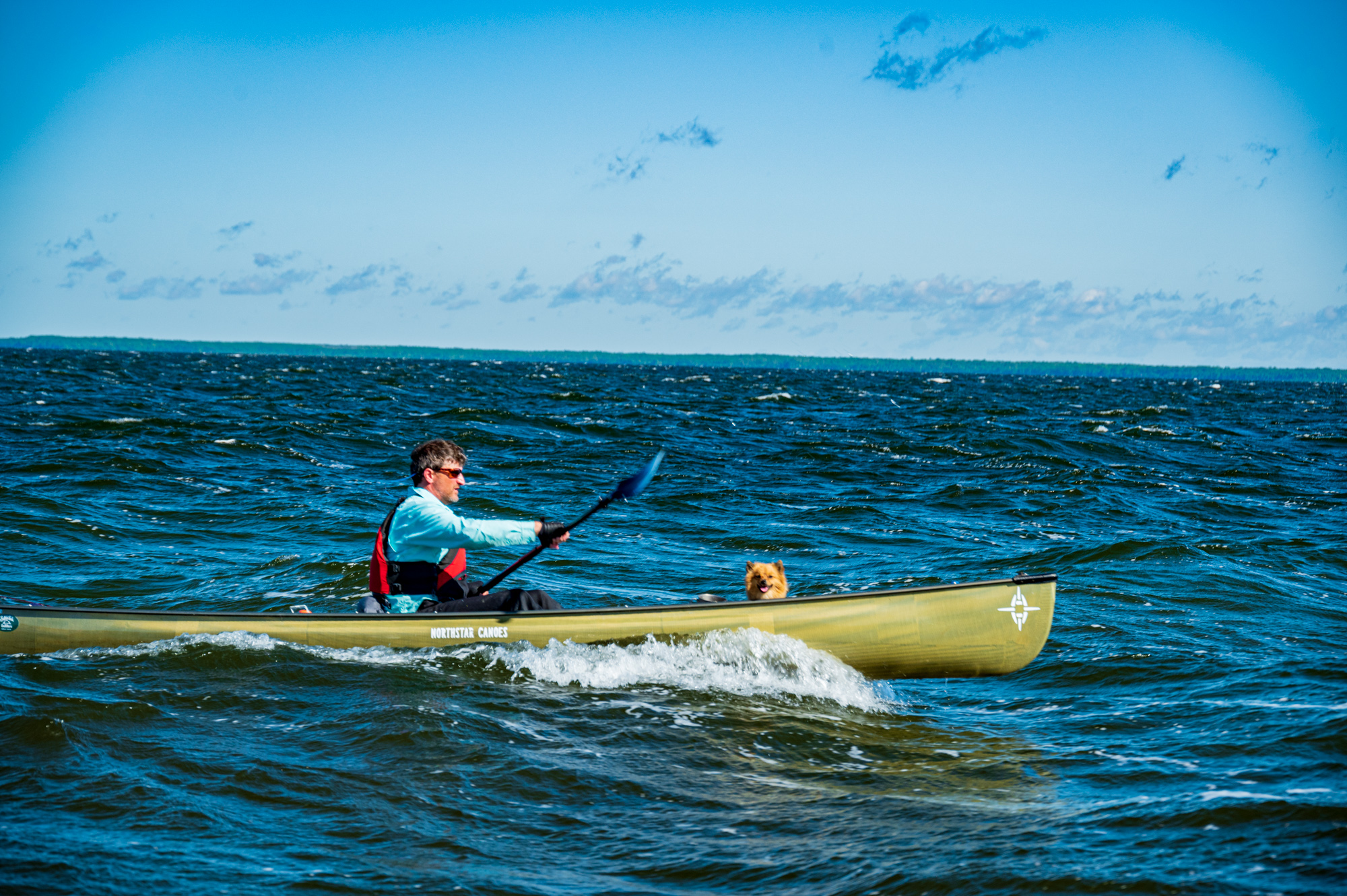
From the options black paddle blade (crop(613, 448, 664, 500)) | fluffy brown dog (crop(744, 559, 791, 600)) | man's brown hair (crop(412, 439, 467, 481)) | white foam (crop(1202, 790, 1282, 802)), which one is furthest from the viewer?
black paddle blade (crop(613, 448, 664, 500))

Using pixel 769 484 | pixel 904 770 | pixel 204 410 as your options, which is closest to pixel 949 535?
pixel 769 484

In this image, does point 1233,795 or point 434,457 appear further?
point 434,457

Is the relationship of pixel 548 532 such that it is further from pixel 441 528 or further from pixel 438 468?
pixel 438 468

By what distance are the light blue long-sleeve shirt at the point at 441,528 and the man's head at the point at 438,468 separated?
0.08 m

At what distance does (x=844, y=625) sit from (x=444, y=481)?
9.86 feet

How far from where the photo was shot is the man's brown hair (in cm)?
696

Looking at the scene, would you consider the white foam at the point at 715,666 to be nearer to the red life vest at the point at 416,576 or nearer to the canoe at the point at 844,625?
the canoe at the point at 844,625

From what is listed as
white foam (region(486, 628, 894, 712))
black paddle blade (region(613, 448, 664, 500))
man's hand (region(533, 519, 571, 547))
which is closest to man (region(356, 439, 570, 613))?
man's hand (region(533, 519, 571, 547))

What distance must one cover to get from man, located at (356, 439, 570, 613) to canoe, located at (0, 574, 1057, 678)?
201 mm

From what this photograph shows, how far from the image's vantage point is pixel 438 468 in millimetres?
6996

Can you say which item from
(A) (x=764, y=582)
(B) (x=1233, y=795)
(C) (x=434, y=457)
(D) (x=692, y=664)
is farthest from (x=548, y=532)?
(B) (x=1233, y=795)

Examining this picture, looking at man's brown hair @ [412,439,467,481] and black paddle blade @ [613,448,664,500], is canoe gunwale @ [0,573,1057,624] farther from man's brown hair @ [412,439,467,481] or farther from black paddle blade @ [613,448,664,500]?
black paddle blade @ [613,448,664,500]

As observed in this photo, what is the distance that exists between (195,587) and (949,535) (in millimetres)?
9160

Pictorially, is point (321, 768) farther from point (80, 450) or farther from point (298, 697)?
point (80, 450)
